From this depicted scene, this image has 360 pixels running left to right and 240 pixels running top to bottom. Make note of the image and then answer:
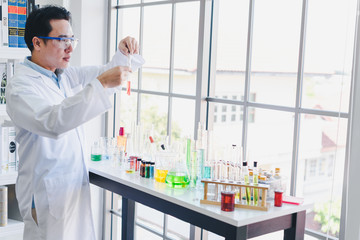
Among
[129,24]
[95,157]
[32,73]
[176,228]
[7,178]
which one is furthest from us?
[129,24]

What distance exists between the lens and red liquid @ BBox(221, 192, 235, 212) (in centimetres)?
197

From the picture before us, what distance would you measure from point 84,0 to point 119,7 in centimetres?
28

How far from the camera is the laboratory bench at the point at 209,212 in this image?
1.92 m

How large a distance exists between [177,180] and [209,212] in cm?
39

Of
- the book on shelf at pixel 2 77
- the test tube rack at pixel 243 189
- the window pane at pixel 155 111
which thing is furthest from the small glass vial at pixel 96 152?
the window pane at pixel 155 111

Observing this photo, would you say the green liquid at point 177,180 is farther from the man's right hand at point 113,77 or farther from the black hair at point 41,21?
the black hair at point 41,21

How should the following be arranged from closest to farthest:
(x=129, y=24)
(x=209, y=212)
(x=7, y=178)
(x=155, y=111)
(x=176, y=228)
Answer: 1. (x=209, y=212)
2. (x=7, y=178)
3. (x=176, y=228)
4. (x=129, y=24)
5. (x=155, y=111)

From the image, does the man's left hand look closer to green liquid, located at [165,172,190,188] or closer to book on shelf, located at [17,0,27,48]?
green liquid, located at [165,172,190,188]

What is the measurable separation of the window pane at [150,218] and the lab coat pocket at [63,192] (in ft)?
3.82

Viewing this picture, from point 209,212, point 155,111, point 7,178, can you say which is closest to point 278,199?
point 209,212

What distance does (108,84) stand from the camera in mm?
1996

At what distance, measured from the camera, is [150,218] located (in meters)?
3.62

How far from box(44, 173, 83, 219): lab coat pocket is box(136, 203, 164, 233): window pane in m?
1.16

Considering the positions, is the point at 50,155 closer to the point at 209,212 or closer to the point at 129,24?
the point at 209,212
